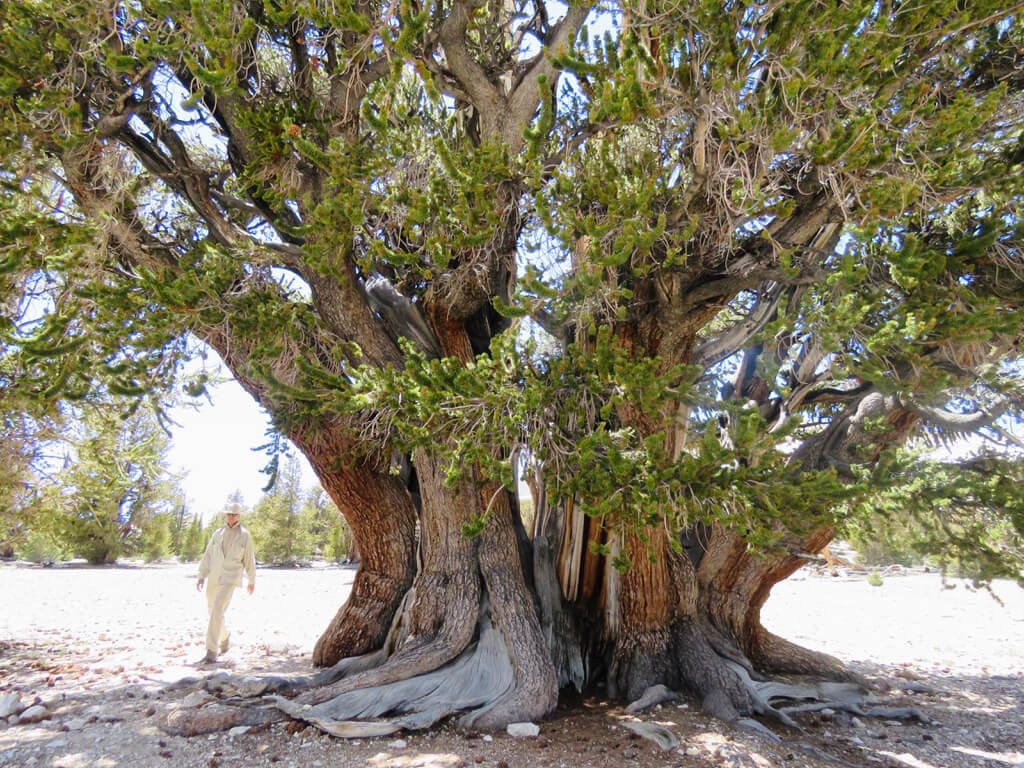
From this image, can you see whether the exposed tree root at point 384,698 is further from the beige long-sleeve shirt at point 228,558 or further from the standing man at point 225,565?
the beige long-sleeve shirt at point 228,558

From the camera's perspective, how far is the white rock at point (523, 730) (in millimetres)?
4105

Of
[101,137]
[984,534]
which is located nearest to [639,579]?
[984,534]

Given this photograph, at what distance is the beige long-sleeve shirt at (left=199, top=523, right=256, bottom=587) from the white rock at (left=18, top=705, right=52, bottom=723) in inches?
83.9

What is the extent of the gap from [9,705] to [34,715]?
0.97 ft

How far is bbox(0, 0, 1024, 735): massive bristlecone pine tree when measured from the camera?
11.6 ft

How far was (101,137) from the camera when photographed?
4.84 meters

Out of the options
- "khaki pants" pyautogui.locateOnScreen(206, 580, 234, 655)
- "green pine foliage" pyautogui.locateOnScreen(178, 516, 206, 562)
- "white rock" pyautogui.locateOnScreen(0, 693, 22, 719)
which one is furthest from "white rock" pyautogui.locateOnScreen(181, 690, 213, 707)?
"green pine foliage" pyautogui.locateOnScreen(178, 516, 206, 562)

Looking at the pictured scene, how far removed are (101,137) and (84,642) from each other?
6326 mm

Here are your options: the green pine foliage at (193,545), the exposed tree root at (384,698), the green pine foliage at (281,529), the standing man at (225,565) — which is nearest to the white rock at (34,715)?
the exposed tree root at (384,698)

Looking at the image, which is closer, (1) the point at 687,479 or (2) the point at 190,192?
(1) the point at 687,479

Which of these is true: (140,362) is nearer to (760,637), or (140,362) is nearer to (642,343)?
(642,343)

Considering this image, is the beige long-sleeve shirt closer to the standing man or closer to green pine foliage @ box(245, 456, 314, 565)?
the standing man

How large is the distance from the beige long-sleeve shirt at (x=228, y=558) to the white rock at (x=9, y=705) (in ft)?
6.76

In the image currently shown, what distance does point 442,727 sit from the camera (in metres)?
4.23
